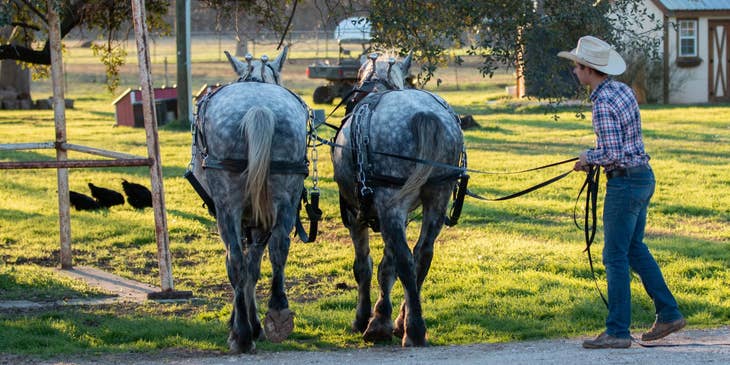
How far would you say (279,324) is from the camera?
7.51 m

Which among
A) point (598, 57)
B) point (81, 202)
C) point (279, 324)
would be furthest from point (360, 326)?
point (81, 202)

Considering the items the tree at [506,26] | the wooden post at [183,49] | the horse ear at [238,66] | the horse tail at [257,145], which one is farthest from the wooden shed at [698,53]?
the horse tail at [257,145]

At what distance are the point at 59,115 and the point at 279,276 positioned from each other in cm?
402

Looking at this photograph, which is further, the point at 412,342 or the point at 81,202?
the point at 81,202

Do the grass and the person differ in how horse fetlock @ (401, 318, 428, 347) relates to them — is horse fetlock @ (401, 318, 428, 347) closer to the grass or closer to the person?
the grass

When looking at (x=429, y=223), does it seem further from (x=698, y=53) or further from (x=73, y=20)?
(x=698, y=53)

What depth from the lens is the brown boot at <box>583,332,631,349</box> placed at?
688cm

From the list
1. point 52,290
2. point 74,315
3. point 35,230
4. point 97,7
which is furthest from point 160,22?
point 74,315

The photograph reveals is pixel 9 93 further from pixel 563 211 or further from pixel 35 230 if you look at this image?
pixel 563 211

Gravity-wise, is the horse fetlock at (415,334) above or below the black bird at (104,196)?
below

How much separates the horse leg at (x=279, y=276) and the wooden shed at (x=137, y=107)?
2206 cm

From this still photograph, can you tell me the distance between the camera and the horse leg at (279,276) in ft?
24.6

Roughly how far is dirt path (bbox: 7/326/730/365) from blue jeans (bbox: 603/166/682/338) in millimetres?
226

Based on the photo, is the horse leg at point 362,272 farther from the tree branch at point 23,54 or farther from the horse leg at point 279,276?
the tree branch at point 23,54
